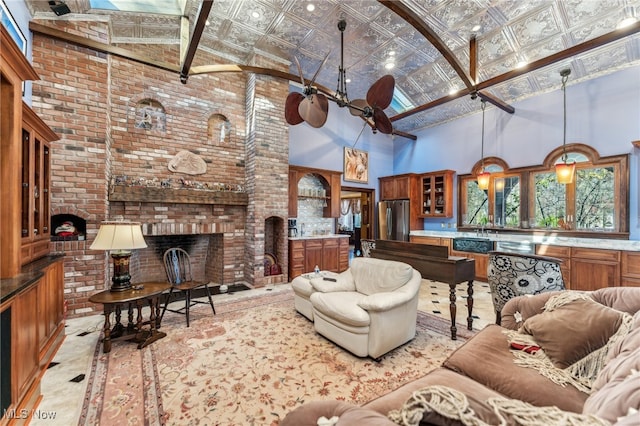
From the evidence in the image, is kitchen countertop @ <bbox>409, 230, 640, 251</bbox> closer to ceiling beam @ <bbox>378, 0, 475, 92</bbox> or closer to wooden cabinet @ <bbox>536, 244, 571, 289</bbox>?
wooden cabinet @ <bbox>536, 244, 571, 289</bbox>

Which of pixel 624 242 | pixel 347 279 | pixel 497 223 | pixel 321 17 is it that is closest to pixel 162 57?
pixel 321 17

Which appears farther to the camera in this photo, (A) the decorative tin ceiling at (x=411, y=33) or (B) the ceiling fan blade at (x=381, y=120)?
(A) the decorative tin ceiling at (x=411, y=33)

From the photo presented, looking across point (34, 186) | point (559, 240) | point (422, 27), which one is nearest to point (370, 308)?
point (34, 186)

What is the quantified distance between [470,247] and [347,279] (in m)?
3.53

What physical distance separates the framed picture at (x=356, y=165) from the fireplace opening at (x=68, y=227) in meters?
5.26

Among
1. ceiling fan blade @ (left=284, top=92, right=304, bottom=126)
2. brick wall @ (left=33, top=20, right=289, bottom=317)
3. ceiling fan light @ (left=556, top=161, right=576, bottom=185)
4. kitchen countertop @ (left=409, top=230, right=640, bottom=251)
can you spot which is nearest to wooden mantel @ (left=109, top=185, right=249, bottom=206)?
brick wall @ (left=33, top=20, right=289, bottom=317)

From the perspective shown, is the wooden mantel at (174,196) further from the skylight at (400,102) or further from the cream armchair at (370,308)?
the skylight at (400,102)

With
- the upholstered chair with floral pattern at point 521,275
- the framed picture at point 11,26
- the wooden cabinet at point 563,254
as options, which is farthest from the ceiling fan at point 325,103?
the wooden cabinet at point 563,254

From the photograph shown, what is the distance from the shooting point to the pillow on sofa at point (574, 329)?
148 cm

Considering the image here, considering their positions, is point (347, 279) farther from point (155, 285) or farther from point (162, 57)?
point (162, 57)

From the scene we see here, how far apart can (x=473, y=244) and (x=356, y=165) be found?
3348mm

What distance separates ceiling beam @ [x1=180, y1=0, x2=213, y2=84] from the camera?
280 centimetres

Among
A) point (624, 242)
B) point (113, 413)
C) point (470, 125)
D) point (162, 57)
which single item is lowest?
point (113, 413)

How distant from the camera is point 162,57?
177 inches
